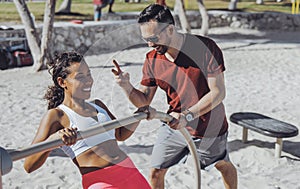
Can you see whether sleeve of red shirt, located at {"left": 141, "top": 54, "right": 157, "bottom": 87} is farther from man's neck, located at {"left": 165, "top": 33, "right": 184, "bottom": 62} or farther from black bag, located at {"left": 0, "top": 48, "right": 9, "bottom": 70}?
black bag, located at {"left": 0, "top": 48, "right": 9, "bottom": 70}

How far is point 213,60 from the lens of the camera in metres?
2.74

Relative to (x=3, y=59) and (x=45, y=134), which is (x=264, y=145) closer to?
(x=45, y=134)

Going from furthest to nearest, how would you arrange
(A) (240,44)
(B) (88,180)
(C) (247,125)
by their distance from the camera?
(A) (240,44), (C) (247,125), (B) (88,180)

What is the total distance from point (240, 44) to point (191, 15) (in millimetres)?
3232

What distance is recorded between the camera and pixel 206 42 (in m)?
2.76

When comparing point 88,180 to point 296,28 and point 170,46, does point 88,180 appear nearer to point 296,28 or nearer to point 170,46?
point 170,46

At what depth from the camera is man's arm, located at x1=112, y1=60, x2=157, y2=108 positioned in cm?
234

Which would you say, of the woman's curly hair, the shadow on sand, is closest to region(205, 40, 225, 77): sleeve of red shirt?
the woman's curly hair

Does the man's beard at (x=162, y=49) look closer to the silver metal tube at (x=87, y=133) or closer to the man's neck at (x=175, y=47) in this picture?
the man's neck at (x=175, y=47)

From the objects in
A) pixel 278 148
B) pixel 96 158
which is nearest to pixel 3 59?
pixel 278 148

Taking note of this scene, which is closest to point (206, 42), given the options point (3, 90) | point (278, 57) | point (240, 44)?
point (3, 90)

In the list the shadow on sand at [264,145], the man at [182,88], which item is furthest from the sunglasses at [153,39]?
the shadow on sand at [264,145]

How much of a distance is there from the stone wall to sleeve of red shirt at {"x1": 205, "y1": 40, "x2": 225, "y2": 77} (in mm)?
432

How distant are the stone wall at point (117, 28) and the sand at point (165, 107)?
0.09 metres
